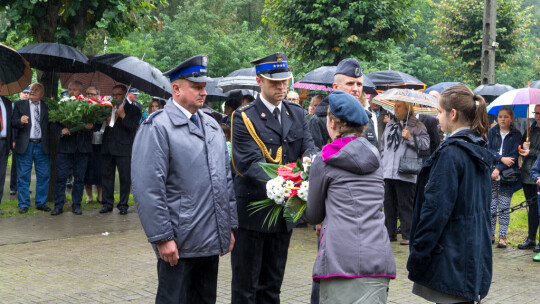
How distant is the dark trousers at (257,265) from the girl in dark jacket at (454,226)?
4.20 ft

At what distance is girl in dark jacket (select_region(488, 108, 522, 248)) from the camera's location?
370 inches

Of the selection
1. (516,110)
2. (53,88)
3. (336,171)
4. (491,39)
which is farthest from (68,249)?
(491,39)

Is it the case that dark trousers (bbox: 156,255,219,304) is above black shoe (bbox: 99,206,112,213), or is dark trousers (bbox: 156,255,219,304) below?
above

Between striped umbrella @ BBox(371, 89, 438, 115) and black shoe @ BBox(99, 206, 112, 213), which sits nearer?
striped umbrella @ BBox(371, 89, 438, 115)

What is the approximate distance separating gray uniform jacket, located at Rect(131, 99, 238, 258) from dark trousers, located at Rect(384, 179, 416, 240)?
18.0 ft

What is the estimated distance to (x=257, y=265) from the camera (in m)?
5.05

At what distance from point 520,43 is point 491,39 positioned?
1108 cm

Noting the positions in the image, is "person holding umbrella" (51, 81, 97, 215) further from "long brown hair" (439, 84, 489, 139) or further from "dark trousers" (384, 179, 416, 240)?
"long brown hair" (439, 84, 489, 139)

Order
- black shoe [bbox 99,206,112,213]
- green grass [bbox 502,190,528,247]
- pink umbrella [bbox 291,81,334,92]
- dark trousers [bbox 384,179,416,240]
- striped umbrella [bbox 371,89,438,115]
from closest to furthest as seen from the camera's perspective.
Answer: striped umbrella [bbox 371,89,438,115], dark trousers [bbox 384,179,416,240], green grass [bbox 502,190,528,247], black shoe [bbox 99,206,112,213], pink umbrella [bbox 291,81,334,92]

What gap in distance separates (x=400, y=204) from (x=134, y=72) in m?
4.97

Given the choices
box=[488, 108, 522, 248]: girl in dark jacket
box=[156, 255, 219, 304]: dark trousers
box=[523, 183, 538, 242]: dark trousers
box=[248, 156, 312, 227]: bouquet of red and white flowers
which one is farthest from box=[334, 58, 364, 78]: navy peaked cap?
box=[523, 183, 538, 242]: dark trousers

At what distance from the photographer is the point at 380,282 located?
3.87 metres

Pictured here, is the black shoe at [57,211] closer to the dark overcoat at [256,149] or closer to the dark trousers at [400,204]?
the dark trousers at [400,204]

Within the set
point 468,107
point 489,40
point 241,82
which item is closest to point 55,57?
point 241,82
